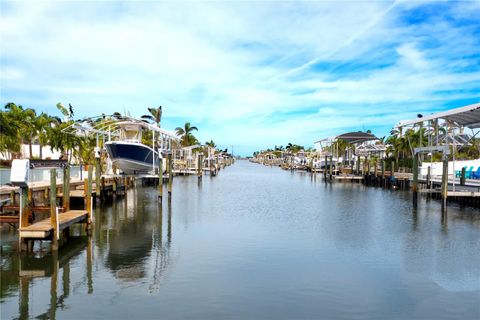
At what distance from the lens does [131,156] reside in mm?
40906

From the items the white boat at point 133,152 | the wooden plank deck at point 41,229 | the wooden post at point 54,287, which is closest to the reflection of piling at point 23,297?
the wooden post at point 54,287

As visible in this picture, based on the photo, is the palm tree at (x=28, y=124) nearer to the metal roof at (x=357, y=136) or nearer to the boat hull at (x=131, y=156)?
the boat hull at (x=131, y=156)

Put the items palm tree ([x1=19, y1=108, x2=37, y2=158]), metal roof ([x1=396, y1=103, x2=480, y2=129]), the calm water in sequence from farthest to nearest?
palm tree ([x1=19, y1=108, x2=37, y2=158]) < metal roof ([x1=396, y1=103, x2=480, y2=129]) < the calm water

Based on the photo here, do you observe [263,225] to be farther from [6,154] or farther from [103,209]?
[6,154]

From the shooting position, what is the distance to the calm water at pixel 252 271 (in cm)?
1175

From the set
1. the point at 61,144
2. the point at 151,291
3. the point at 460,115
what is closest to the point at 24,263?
the point at 151,291

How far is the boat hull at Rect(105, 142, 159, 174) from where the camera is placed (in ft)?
132

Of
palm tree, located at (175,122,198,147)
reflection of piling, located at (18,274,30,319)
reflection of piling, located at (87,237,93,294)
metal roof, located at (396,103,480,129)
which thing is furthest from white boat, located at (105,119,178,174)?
palm tree, located at (175,122,198,147)

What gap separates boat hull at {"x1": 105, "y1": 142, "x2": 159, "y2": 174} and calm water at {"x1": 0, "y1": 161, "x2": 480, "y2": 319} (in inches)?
565

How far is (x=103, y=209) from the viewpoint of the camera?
30266 millimetres

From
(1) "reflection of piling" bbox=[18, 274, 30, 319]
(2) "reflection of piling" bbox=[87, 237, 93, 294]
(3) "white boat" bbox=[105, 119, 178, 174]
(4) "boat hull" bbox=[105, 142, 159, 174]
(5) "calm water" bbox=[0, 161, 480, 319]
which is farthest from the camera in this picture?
(4) "boat hull" bbox=[105, 142, 159, 174]

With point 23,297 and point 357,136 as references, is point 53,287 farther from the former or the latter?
point 357,136

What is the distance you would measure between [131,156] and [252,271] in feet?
92.1

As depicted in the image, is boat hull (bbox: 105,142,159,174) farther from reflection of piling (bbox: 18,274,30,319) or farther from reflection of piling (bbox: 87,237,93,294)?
reflection of piling (bbox: 18,274,30,319)
